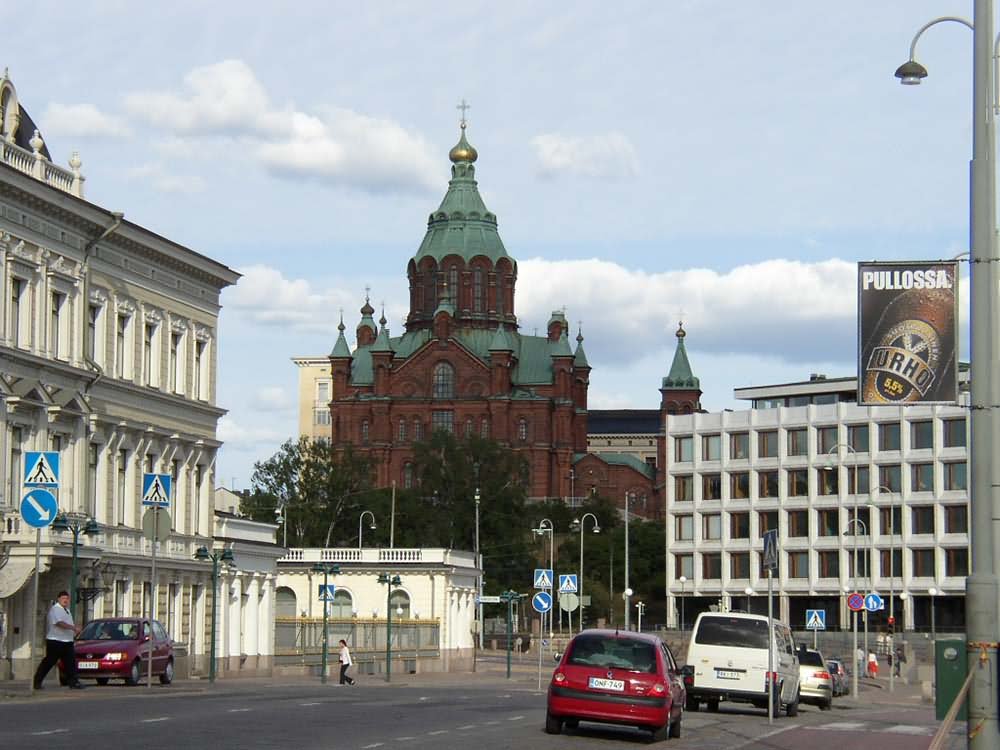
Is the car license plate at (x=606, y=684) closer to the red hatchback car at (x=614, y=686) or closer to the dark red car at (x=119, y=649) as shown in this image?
the red hatchback car at (x=614, y=686)

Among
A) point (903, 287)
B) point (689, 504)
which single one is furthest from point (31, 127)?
point (689, 504)

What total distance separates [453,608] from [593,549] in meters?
51.2

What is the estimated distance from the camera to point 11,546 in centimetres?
4816

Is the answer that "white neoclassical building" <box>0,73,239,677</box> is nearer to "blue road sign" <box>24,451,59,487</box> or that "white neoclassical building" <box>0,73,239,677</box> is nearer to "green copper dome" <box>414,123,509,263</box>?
"blue road sign" <box>24,451,59,487</box>

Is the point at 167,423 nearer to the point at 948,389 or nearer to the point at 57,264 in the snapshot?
the point at 57,264

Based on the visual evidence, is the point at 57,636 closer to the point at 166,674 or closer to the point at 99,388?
the point at 166,674

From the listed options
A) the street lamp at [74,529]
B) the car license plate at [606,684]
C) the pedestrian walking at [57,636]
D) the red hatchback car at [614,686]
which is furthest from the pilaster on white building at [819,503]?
the car license plate at [606,684]

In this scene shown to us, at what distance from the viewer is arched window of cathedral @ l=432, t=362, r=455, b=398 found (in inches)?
6462

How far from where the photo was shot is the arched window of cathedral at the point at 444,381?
16412 cm

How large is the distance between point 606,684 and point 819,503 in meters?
95.3

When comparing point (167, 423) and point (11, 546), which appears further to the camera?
point (167, 423)

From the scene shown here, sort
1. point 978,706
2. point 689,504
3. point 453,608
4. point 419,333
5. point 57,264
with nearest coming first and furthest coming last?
point 978,706 < point 57,264 < point 453,608 < point 689,504 < point 419,333

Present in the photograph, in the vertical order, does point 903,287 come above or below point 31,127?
below

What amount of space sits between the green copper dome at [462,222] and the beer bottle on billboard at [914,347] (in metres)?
150
